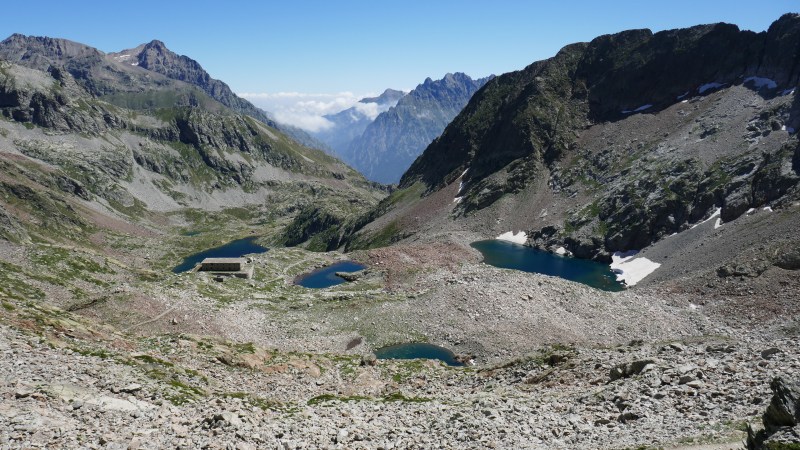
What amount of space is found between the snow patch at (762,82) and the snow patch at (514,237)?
273ft

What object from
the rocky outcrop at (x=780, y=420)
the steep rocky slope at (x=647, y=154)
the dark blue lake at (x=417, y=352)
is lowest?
the dark blue lake at (x=417, y=352)

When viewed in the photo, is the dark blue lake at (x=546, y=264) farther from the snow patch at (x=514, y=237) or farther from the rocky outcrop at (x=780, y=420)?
the rocky outcrop at (x=780, y=420)

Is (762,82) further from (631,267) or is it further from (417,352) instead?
(417,352)

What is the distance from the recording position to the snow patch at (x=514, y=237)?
156m

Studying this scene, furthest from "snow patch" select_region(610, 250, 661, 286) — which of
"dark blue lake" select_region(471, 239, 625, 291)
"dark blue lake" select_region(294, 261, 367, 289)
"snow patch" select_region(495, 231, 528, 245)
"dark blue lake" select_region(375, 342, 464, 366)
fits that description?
"dark blue lake" select_region(375, 342, 464, 366)

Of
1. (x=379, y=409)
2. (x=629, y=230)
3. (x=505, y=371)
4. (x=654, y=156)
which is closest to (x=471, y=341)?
(x=505, y=371)

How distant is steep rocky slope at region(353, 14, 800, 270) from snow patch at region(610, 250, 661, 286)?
289 centimetres

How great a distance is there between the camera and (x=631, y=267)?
121 metres

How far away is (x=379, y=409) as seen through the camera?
33.8 m

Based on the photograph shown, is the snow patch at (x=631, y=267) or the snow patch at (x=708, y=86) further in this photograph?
the snow patch at (x=708, y=86)

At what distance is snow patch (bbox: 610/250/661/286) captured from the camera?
114 meters

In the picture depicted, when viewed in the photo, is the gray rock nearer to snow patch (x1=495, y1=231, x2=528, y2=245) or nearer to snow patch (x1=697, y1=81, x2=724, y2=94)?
snow patch (x1=495, y1=231, x2=528, y2=245)

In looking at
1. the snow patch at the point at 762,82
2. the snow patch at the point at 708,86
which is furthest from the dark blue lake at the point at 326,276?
the snow patch at the point at 708,86

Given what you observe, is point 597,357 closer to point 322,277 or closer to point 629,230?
point 322,277
